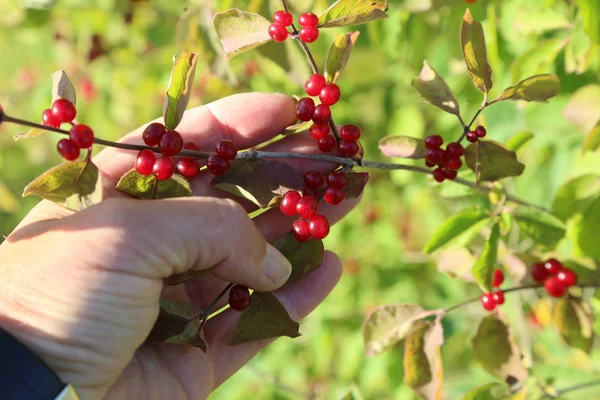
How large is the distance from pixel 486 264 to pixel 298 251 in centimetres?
45

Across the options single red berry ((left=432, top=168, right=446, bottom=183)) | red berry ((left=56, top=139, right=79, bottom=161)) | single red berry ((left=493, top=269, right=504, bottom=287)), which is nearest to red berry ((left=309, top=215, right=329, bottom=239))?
single red berry ((left=432, top=168, right=446, bottom=183))

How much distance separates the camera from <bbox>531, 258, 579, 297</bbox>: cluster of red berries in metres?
1.62

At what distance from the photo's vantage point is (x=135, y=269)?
4.23ft

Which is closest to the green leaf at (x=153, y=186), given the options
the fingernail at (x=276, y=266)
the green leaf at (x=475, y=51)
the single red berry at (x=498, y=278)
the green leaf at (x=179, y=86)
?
the green leaf at (x=179, y=86)

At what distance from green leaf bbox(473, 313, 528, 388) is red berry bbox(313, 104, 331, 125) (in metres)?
0.71

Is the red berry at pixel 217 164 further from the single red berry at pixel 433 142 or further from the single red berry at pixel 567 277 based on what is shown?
the single red berry at pixel 567 277

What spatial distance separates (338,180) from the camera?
4.67 feet

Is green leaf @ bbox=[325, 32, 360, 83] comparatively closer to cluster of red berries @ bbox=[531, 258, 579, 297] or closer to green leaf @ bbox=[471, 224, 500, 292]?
green leaf @ bbox=[471, 224, 500, 292]

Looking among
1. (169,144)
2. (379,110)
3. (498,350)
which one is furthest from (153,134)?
(379,110)

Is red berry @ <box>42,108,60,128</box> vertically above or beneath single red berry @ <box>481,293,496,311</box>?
above

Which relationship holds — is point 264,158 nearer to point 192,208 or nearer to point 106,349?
point 192,208

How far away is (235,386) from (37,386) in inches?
63.0

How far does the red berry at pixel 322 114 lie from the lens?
1.39m

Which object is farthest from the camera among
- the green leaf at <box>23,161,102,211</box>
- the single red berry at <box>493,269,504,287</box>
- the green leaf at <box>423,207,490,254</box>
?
the single red berry at <box>493,269,504,287</box>
